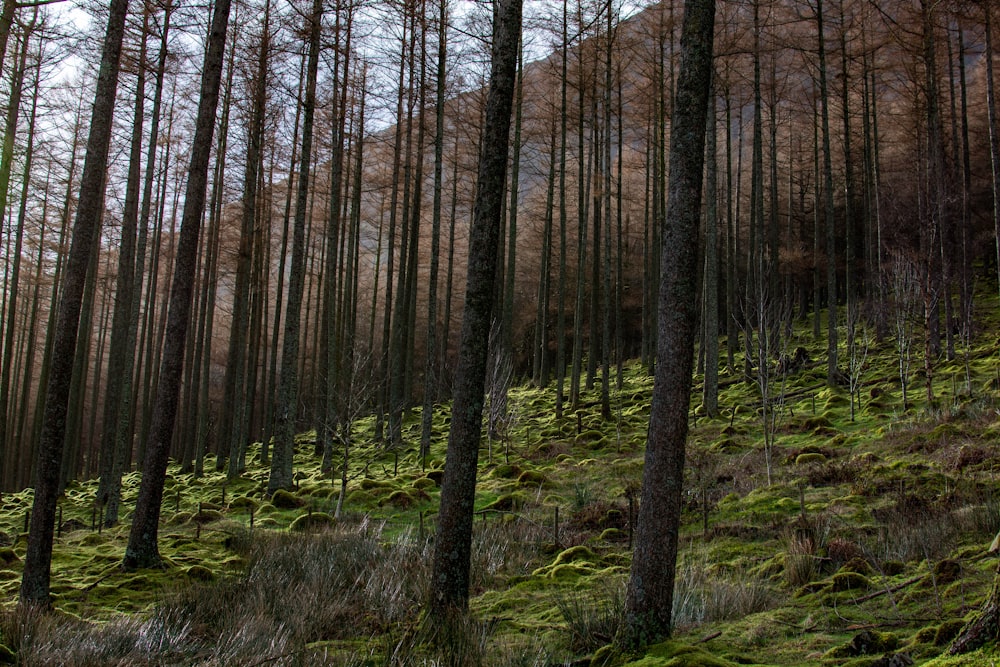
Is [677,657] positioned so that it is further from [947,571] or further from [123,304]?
[123,304]

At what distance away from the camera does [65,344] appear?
21.1ft

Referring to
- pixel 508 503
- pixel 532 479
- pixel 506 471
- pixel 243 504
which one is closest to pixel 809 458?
pixel 532 479

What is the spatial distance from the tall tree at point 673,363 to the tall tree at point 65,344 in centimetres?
558

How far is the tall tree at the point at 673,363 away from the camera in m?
4.35

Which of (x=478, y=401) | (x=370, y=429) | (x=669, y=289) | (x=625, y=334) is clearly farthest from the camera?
(x=625, y=334)

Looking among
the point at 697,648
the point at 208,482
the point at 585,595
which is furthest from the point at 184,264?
the point at 208,482

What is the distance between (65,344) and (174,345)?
1.32 metres

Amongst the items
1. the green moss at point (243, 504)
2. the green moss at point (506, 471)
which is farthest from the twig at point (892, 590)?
the green moss at point (243, 504)

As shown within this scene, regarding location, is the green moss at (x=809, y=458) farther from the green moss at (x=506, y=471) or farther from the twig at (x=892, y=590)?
the twig at (x=892, y=590)

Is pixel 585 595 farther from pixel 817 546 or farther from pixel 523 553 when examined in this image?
pixel 817 546

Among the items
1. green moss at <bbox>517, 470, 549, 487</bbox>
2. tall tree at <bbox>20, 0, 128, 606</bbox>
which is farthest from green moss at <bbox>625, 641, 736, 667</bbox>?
green moss at <bbox>517, 470, 549, 487</bbox>

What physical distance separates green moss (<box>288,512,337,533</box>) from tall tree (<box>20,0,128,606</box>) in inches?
139

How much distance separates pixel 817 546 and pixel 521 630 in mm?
3122

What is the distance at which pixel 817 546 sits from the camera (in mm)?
6117
